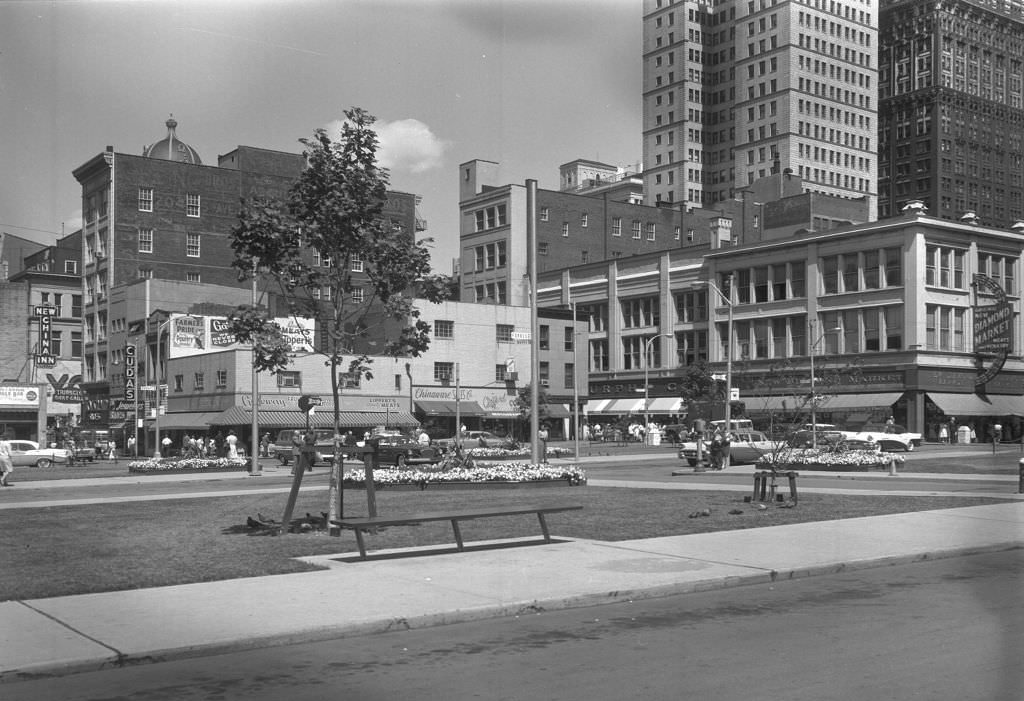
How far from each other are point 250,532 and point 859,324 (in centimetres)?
6635

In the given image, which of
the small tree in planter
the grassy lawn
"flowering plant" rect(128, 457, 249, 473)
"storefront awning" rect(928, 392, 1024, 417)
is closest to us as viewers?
the grassy lawn

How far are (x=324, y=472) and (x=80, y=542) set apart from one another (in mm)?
24532

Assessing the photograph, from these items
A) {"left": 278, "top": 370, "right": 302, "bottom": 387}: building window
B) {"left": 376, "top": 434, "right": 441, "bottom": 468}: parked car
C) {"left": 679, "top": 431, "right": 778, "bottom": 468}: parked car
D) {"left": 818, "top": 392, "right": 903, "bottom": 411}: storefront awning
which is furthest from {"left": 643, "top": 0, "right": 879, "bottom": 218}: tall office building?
{"left": 376, "top": 434, "right": 441, "bottom": 468}: parked car

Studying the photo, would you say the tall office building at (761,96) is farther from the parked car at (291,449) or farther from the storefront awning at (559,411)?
the parked car at (291,449)

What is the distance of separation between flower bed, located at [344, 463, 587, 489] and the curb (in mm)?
14241

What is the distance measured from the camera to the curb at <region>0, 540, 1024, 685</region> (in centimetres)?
794

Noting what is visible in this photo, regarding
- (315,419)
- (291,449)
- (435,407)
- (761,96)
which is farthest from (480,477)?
(761,96)

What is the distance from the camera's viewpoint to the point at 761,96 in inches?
5074

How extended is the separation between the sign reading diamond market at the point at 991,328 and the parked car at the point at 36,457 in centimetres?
4685

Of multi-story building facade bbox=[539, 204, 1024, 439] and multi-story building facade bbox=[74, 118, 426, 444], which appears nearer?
multi-story building facade bbox=[74, 118, 426, 444]

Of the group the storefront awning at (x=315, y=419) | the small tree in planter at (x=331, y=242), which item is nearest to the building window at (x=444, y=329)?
the storefront awning at (x=315, y=419)

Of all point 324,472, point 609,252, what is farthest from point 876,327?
point 324,472

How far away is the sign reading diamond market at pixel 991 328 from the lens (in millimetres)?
54059

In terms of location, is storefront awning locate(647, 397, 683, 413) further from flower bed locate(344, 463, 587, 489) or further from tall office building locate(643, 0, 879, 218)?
flower bed locate(344, 463, 587, 489)
